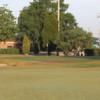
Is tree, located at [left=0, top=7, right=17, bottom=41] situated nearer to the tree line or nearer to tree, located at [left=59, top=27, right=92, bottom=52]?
the tree line

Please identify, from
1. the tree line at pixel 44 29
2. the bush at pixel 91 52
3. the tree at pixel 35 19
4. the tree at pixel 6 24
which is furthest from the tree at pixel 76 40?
the tree at pixel 6 24

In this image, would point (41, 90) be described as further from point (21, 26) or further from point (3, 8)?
point (21, 26)

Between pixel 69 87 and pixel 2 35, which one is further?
pixel 2 35

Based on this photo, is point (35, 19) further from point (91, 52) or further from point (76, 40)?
point (91, 52)

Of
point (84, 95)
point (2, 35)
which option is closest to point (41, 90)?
point (84, 95)

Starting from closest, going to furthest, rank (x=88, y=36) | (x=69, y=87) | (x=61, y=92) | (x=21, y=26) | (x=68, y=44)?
(x=61, y=92) → (x=69, y=87) → (x=68, y=44) → (x=88, y=36) → (x=21, y=26)

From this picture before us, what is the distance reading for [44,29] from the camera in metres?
90.0

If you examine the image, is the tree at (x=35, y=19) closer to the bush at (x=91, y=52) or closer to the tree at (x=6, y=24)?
the bush at (x=91, y=52)

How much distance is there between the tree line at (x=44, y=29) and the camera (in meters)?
73.9

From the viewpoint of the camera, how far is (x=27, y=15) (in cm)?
10531

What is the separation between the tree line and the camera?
242 ft

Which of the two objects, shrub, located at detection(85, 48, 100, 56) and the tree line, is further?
shrub, located at detection(85, 48, 100, 56)

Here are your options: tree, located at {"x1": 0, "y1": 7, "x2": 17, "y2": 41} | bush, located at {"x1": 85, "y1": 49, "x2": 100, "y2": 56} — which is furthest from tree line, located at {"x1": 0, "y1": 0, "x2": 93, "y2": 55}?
bush, located at {"x1": 85, "y1": 49, "x2": 100, "y2": 56}

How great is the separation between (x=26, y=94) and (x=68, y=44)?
226 ft
